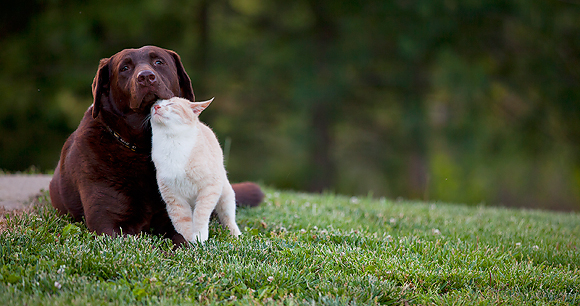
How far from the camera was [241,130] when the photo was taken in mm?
11086

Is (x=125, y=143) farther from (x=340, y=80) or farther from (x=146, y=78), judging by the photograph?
(x=340, y=80)

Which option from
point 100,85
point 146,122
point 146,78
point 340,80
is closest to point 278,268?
point 146,122

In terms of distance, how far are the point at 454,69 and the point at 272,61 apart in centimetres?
409

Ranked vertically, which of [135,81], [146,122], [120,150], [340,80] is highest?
[340,80]

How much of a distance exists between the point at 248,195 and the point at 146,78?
1862 mm

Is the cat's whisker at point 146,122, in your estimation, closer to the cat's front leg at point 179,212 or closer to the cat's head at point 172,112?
the cat's head at point 172,112

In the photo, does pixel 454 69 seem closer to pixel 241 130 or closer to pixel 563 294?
pixel 241 130

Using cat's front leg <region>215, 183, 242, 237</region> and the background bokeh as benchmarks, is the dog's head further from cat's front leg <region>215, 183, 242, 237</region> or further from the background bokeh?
the background bokeh

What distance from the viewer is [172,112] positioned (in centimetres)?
271

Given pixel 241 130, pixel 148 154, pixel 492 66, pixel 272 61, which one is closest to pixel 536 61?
pixel 492 66

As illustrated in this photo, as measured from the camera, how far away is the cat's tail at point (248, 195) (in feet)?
13.9

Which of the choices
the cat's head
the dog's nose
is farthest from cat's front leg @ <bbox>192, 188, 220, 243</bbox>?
the dog's nose

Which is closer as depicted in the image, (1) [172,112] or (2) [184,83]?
(1) [172,112]

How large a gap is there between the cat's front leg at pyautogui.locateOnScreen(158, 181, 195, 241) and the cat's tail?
1.27 metres
